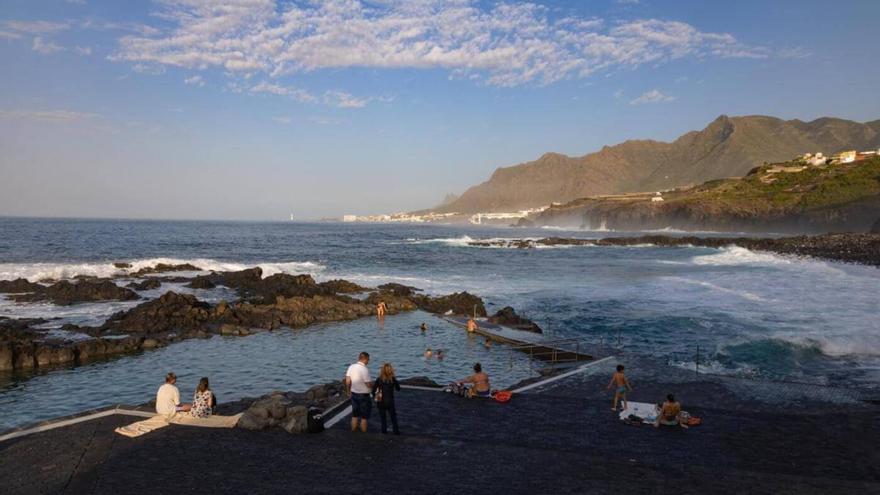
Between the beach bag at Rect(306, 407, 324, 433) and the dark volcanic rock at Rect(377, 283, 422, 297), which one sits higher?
the beach bag at Rect(306, 407, 324, 433)

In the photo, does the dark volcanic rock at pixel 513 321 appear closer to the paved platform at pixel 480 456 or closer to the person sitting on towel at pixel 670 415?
the paved platform at pixel 480 456

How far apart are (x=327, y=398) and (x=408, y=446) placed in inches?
215

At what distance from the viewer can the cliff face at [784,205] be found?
113m

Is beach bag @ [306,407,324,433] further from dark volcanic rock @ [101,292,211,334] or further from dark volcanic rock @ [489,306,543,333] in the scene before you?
dark volcanic rock @ [101,292,211,334]

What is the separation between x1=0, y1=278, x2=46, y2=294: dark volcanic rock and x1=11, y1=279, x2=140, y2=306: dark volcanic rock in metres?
1.88

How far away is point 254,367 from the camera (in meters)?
22.7

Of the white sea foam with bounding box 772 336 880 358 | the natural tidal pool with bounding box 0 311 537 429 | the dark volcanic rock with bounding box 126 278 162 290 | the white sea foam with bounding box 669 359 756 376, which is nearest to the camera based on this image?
the natural tidal pool with bounding box 0 311 537 429

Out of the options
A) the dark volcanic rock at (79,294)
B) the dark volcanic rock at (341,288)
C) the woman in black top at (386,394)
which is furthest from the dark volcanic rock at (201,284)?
the woman in black top at (386,394)

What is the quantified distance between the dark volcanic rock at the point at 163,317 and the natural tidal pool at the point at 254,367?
3.01 metres

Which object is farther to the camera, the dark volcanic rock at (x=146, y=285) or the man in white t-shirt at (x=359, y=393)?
the dark volcanic rock at (x=146, y=285)

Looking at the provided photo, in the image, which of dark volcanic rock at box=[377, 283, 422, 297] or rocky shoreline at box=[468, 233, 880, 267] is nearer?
dark volcanic rock at box=[377, 283, 422, 297]

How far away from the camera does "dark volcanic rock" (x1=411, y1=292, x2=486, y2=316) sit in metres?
36.2

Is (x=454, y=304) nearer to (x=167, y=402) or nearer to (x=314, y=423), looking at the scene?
(x=314, y=423)

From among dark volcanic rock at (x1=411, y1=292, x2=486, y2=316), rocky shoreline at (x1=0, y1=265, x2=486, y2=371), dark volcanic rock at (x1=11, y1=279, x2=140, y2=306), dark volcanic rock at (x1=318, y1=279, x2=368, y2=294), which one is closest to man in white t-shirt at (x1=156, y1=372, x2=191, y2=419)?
rocky shoreline at (x1=0, y1=265, x2=486, y2=371)
